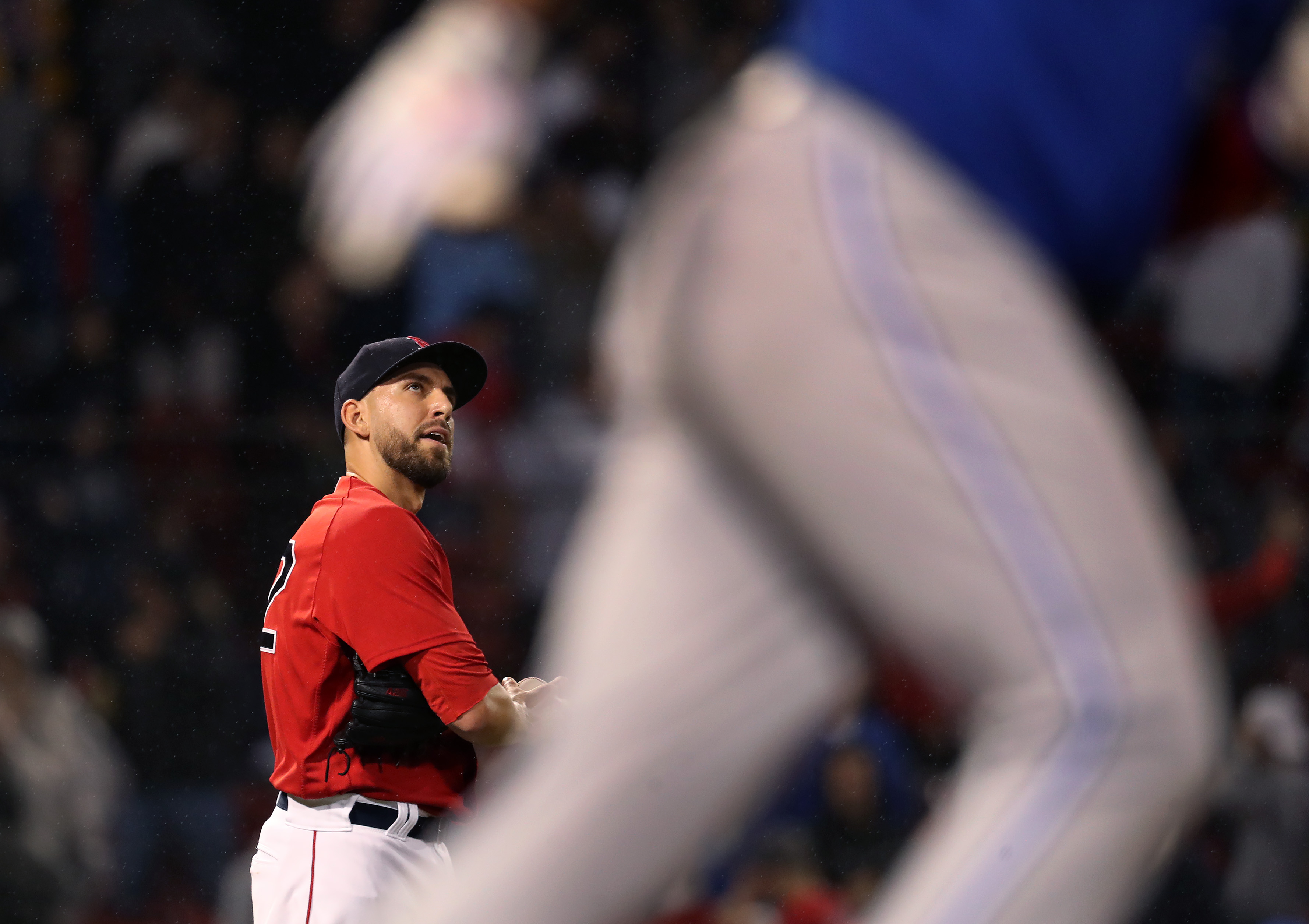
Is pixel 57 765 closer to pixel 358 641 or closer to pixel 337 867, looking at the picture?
pixel 337 867

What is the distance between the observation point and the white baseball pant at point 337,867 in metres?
3.31

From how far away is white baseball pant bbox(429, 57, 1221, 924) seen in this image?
1.42 m

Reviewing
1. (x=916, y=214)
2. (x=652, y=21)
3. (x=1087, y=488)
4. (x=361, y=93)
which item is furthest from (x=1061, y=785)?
(x=652, y=21)

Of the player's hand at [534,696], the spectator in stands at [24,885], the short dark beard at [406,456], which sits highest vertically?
the short dark beard at [406,456]

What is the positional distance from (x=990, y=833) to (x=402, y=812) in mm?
2145

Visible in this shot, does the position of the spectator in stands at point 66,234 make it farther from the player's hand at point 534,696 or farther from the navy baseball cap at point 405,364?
the player's hand at point 534,696

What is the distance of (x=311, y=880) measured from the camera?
3312 millimetres

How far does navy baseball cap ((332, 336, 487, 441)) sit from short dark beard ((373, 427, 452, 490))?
0.11 meters

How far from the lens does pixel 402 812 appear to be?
3379 millimetres

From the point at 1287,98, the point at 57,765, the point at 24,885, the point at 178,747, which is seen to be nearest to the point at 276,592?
the point at 1287,98

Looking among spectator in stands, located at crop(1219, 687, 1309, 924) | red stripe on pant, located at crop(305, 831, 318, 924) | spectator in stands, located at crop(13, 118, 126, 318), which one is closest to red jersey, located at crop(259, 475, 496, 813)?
red stripe on pant, located at crop(305, 831, 318, 924)

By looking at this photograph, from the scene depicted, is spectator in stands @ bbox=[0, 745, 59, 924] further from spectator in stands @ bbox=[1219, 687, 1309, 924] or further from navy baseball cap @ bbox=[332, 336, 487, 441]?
spectator in stands @ bbox=[1219, 687, 1309, 924]

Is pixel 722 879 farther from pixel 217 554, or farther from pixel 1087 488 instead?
pixel 1087 488

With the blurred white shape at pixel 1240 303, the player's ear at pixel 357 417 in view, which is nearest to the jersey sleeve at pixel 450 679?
the player's ear at pixel 357 417
